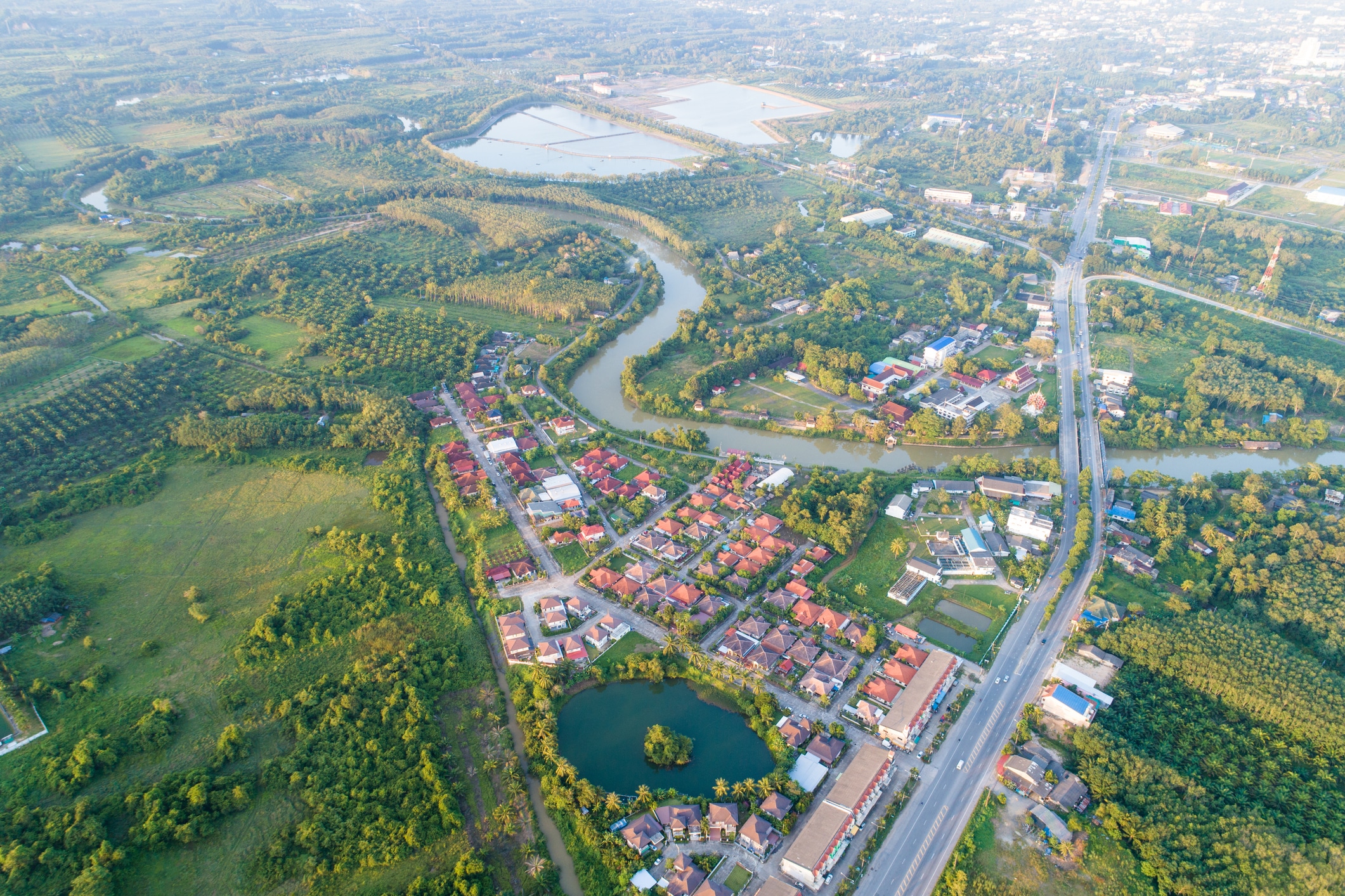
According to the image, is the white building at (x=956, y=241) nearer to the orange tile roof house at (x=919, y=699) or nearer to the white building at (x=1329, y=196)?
the white building at (x=1329, y=196)

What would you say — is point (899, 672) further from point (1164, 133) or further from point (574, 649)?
point (1164, 133)

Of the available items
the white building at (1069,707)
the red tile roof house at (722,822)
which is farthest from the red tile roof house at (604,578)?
the white building at (1069,707)

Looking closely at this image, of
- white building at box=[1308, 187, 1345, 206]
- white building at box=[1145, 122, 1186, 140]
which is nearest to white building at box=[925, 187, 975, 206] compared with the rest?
white building at box=[1308, 187, 1345, 206]

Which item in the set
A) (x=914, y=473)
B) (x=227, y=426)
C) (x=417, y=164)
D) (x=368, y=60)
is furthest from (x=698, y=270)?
(x=368, y=60)

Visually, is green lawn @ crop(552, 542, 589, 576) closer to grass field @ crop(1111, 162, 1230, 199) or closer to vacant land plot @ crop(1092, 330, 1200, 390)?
vacant land plot @ crop(1092, 330, 1200, 390)

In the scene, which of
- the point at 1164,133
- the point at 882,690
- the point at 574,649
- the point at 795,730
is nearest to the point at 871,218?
the point at 1164,133

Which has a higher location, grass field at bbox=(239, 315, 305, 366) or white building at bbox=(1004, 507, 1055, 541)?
white building at bbox=(1004, 507, 1055, 541)

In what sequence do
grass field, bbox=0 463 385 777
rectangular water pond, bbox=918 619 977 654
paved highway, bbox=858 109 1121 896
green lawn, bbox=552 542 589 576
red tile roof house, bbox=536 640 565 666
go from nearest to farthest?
paved highway, bbox=858 109 1121 896
grass field, bbox=0 463 385 777
red tile roof house, bbox=536 640 565 666
rectangular water pond, bbox=918 619 977 654
green lawn, bbox=552 542 589 576
